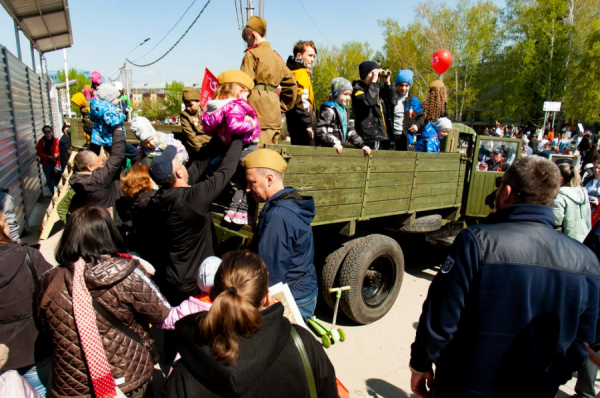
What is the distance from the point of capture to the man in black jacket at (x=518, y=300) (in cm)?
152

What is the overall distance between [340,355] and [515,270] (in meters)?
2.30

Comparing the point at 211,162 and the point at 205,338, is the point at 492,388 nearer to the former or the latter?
the point at 205,338

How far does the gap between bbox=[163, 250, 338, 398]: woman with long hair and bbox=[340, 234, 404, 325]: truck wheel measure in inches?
88.4

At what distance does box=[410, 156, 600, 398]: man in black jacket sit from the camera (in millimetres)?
1521

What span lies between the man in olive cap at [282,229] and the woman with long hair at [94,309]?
0.66m

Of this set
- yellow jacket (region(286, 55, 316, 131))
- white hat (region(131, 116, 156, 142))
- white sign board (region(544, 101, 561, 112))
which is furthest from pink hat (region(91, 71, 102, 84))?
white sign board (region(544, 101, 561, 112))

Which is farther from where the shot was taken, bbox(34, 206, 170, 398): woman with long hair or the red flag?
the red flag

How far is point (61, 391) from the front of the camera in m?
1.84

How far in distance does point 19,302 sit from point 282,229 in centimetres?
143

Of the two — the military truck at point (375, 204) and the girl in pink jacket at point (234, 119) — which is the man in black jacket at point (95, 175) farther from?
the girl in pink jacket at point (234, 119)

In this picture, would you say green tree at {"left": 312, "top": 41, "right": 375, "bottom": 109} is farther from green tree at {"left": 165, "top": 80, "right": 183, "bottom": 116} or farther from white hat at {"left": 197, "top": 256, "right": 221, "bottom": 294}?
white hat at {"left": 197, "top": 256, "right": 221, "bottom": 294}

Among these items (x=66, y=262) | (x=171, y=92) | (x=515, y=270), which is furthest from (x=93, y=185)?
(x=171, y=92)

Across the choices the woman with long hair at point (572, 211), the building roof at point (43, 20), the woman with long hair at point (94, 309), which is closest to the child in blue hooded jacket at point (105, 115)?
the woman with long hair at point (94, 309)

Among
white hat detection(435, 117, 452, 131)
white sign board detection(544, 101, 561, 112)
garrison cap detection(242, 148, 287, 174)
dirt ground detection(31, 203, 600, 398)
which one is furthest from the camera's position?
white sign board detection(544, 101, 561, 112)
